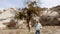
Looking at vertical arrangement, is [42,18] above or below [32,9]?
below

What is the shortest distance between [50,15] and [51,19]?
9.56 feet

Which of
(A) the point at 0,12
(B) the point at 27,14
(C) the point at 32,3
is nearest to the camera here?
(C) the point at 32,3

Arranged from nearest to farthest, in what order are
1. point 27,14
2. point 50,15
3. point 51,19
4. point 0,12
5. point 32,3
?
point 32,3 → point 27,14 → point 51,19 → point 50,15 → point 0,12

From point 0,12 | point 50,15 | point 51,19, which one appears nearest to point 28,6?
point 51,19

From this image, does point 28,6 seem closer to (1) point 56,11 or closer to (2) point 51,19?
(2) point 51,19

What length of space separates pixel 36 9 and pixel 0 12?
35.0m

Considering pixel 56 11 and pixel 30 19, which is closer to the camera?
pixel 30 19

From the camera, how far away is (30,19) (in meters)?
30.0

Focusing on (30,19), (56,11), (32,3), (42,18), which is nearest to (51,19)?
(42,18)

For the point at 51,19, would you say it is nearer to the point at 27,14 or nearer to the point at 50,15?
the point at 50,15

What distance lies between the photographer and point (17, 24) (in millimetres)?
41656

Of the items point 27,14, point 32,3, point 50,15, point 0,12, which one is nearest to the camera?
point 32,3

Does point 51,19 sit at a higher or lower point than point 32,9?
lower

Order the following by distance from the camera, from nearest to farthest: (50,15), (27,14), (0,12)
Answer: (27,14) → (50,15) → (0,12)
